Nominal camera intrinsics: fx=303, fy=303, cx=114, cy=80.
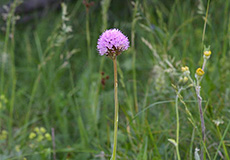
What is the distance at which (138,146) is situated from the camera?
1.51 metres

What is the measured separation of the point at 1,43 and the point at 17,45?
54 centimetres

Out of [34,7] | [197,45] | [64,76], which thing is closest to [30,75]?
[64,76]

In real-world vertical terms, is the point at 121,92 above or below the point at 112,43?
below

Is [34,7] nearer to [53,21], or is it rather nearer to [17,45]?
[53,21]

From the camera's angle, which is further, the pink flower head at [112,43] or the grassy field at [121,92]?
the grassy field at [121,92]

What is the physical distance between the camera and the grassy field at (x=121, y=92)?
57.4 inches

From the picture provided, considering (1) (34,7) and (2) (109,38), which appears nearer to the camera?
(2) (109,38)

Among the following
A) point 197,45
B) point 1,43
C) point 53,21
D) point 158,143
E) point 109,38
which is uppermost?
point 53,21

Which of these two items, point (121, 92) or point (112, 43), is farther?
point (121, 92)

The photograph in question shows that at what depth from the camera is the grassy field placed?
1458 millimetres

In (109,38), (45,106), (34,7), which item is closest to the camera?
(109,38)

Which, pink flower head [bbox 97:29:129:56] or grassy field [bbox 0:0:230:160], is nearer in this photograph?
pink flower head [bbox 97:29:129:56]

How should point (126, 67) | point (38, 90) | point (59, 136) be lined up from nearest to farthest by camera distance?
point (59, 136) < point (38, 90) < point (126, 67)

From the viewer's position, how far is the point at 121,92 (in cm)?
234
